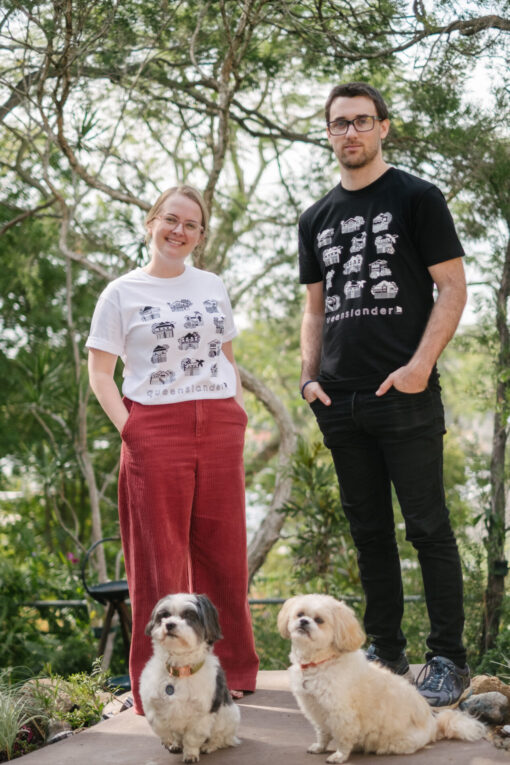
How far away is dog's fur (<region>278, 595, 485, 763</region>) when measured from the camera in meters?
2.53

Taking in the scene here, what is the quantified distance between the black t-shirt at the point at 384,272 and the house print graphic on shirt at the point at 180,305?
58 cm

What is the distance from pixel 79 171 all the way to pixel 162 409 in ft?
8.89

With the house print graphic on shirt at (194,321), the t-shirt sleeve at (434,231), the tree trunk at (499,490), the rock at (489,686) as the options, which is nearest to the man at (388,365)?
the t-shirt sleeve at (434,231)

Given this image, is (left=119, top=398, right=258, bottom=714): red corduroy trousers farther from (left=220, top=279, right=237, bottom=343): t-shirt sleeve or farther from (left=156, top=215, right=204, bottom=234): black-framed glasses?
(left=156, top=215, right=204, bottom=234): black-framed glasses

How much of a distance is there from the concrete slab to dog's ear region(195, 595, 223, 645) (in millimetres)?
426

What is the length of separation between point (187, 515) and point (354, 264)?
1.18 m

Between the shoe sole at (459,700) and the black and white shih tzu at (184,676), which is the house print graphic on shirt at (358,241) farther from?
the shoe sole at (459,700)

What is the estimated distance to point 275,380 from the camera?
1292 centimetres

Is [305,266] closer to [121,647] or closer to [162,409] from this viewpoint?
[162,409]

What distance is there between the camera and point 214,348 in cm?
324

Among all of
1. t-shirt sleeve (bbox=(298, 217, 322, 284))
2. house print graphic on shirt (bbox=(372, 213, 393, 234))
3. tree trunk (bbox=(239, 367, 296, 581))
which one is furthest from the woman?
tree trunk (bbox=(239, 367, 296, 581))

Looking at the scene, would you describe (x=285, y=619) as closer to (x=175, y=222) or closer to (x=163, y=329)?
(x=163, y=329)

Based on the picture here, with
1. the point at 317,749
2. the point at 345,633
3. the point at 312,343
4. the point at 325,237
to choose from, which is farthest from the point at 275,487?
the point at 345,633

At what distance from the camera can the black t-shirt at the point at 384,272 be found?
299cm
